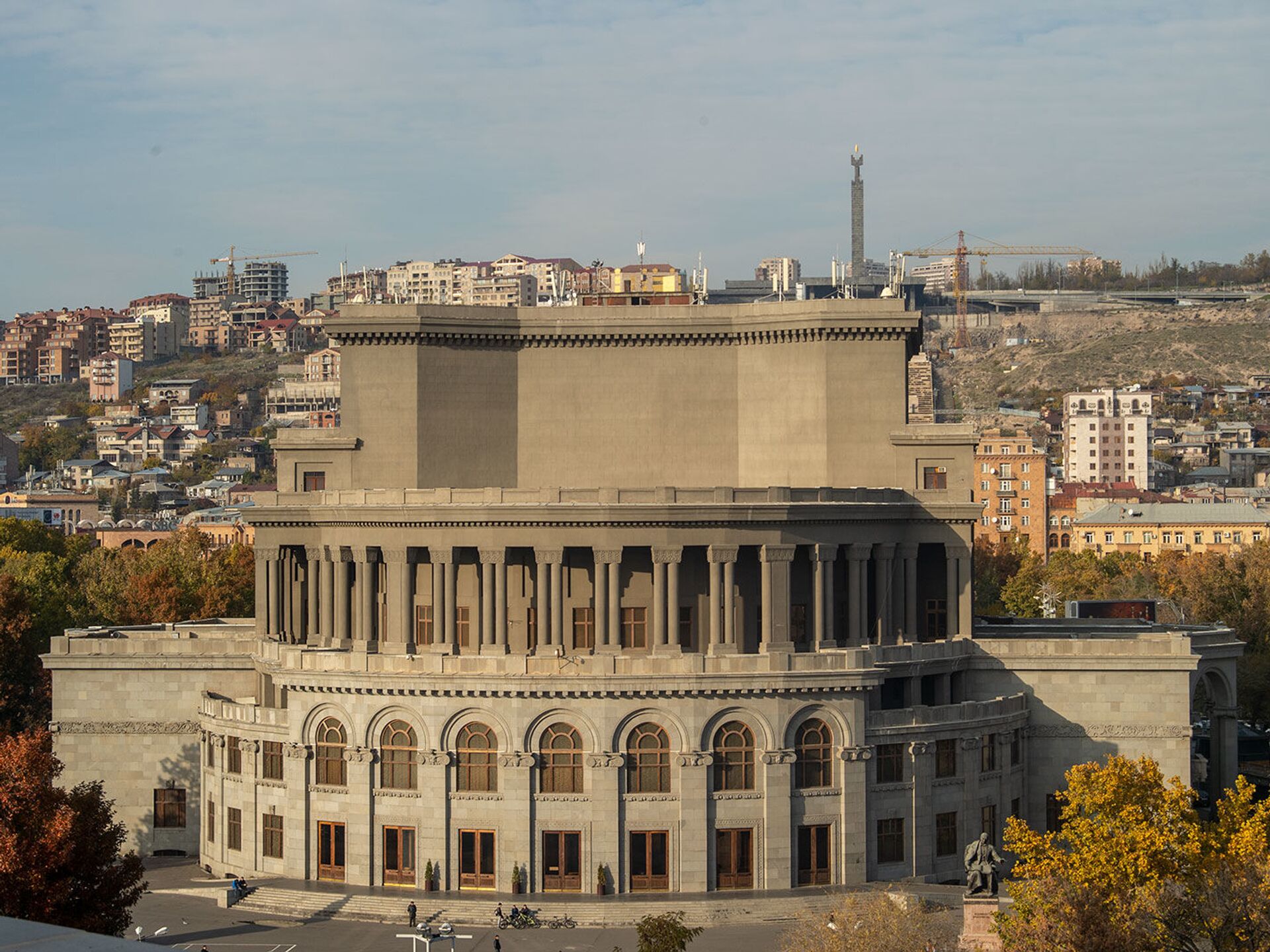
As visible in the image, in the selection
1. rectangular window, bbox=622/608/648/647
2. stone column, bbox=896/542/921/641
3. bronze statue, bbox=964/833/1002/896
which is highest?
stone column, bbox=896/542/921/641

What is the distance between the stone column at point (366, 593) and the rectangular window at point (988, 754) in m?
25.4

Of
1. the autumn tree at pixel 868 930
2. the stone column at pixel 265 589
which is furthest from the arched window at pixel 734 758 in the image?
the stone column at pixel 265 589

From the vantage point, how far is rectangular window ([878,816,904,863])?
265 ft

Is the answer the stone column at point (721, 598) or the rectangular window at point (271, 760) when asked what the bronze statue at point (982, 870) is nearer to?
the stone column at point (721, 598)

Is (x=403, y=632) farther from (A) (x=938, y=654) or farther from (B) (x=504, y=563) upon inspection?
(A) (x=938, y=654)

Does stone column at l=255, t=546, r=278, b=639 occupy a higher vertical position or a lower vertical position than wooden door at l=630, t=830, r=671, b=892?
higher

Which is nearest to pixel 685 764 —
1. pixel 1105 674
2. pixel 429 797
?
pixel 429 797

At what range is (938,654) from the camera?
284ft

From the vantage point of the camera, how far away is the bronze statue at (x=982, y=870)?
67.0 meters

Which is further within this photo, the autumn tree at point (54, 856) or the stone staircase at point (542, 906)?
the stone staircase at point (542, 906)

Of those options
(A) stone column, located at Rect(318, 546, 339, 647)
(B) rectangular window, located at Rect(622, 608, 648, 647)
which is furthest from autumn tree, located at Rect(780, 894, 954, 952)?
(A) stone column, located at Rect(318, 546, 339, 647)

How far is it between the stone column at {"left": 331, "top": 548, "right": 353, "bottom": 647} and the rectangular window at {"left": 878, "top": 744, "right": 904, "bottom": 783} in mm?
22908

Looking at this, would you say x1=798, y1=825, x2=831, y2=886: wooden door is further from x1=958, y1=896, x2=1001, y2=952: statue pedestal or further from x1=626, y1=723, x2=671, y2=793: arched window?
x1=958, y1=896, x2=1001, y2=952: statue pedestal

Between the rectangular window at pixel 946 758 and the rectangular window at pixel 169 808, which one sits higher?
the rectangular window at pixel 946 758
